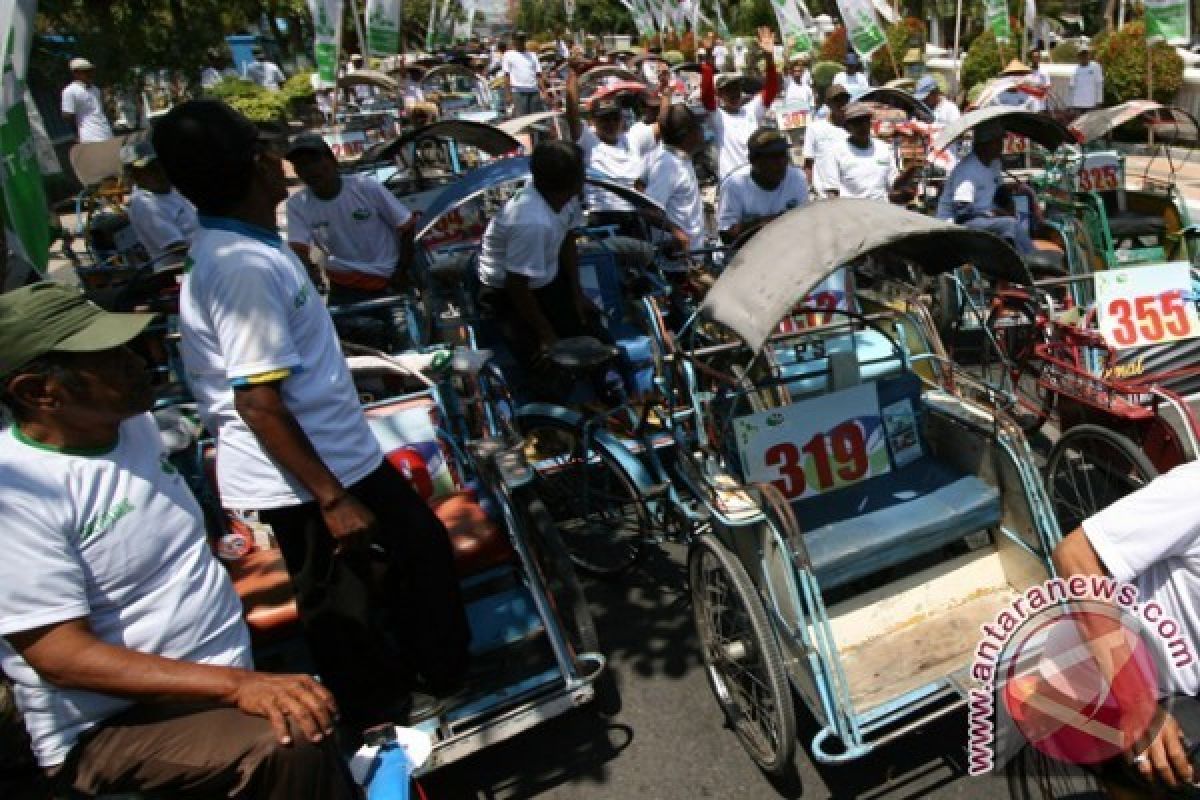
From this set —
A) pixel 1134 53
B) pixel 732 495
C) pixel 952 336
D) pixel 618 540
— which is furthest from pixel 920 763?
pixel 1134 53

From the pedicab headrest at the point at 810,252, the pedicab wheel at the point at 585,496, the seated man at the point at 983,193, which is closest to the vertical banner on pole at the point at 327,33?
the seated man at the point at 983,193

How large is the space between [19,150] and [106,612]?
2047 millimetres

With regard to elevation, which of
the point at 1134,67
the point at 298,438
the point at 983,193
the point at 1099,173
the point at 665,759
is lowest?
the point at 665,759

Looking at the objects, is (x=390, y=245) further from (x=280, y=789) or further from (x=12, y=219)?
(x=280, y=789)

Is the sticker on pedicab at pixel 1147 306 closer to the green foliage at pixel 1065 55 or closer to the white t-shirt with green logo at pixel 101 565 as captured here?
the white t-shirt with green logo at pixel 101 565

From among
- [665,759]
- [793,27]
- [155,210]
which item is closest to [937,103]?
[793,27]

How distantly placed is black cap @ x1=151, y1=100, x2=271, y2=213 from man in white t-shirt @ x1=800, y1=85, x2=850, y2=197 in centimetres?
612

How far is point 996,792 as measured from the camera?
2.74 m

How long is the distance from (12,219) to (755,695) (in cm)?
325

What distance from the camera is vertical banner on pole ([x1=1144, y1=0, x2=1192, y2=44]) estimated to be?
7.79 m

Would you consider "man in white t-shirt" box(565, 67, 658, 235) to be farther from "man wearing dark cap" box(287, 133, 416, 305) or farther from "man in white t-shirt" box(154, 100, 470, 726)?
"man in white t-shirt" box(154, 100, 470, 726)

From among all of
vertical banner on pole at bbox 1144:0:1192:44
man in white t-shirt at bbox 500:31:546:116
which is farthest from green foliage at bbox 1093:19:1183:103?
man in white t-shirt at bbox 500:31:546:116

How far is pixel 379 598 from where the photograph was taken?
2658 millimetres

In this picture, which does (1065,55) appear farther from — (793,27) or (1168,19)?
(1168,19)
